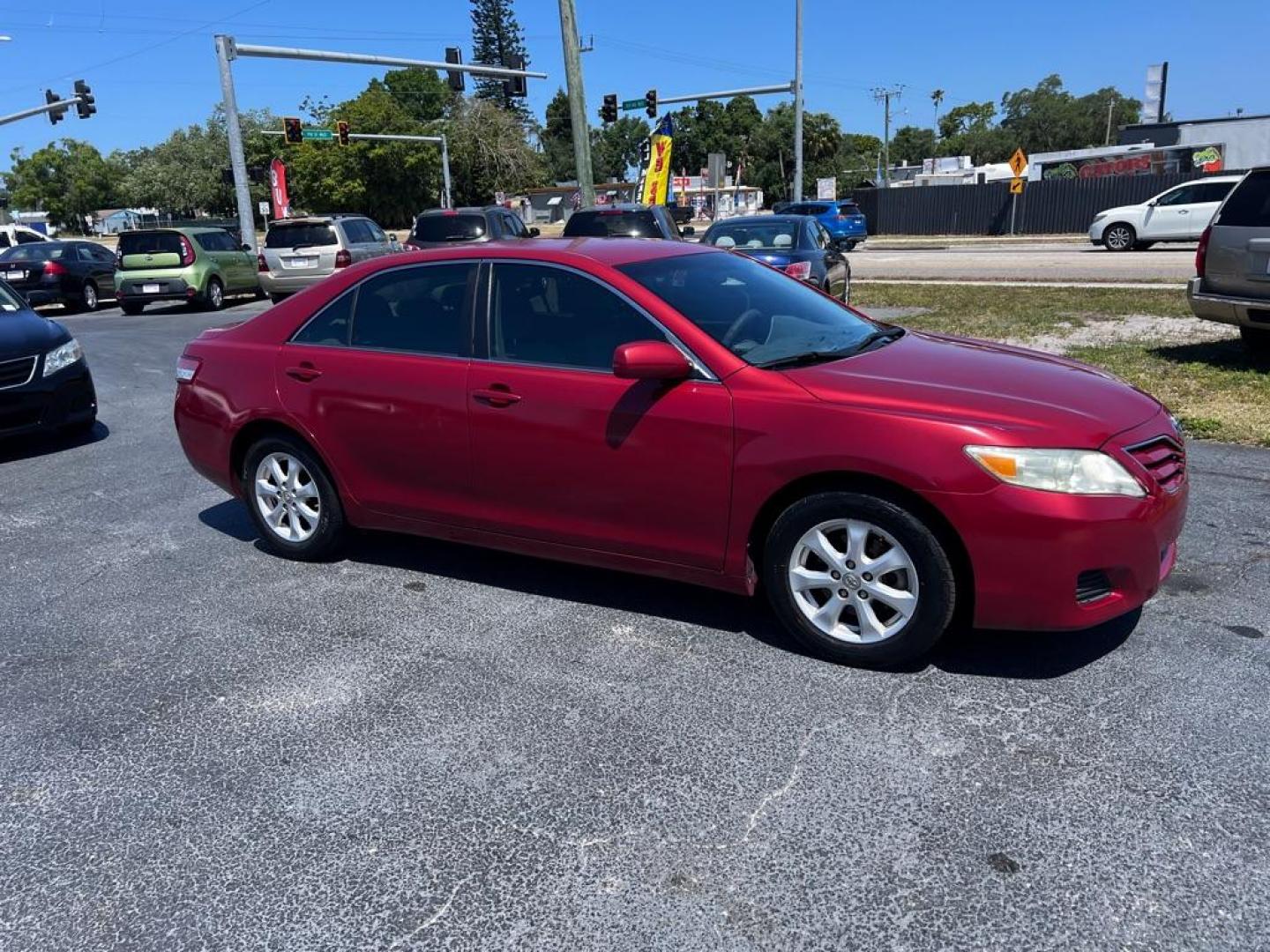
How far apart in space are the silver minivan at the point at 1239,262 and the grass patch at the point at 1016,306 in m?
2.57

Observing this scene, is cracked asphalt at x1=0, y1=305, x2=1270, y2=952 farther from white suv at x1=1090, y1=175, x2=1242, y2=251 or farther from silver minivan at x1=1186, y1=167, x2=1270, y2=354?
white suv at x1=1090, y1=175, x2=1242, y2=251

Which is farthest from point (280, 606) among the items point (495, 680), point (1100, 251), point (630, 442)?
point (1100, 251)

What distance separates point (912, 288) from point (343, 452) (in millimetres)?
14416

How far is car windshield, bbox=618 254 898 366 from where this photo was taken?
4207mm

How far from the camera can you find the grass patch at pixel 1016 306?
1211 cm

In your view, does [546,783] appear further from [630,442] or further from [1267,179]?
[1267,179]

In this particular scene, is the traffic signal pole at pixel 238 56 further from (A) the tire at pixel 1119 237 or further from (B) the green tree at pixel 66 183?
(B) the green tree at pixel 66 183

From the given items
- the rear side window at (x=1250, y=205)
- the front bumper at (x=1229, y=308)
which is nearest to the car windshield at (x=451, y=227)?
the front bumper at (x=1229, y=308)

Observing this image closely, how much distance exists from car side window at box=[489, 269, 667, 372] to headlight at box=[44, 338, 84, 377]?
5.17 metres

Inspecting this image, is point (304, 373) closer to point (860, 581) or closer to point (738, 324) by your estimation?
point (738, 324)

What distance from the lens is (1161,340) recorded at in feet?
34.7

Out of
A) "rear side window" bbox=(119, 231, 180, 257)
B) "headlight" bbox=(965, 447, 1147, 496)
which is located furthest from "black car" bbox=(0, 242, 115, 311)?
"headlight" bbox=(965, 447, 1147, 496)

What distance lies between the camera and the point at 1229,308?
862cm

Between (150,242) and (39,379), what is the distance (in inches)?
518
